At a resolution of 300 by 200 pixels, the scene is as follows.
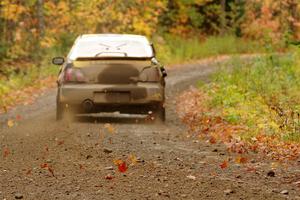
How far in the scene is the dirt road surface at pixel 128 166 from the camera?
7496 mm

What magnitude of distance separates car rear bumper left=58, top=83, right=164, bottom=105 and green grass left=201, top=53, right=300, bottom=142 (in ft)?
5.14

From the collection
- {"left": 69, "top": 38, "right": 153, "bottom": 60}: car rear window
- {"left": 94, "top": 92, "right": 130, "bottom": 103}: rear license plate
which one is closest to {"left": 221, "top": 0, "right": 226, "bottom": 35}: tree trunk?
{"left": 69, "top": 38, "right": 153, "bottom": 60}: car rear window

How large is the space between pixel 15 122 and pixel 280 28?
28322 millimetres

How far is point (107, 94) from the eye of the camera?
13297 mm

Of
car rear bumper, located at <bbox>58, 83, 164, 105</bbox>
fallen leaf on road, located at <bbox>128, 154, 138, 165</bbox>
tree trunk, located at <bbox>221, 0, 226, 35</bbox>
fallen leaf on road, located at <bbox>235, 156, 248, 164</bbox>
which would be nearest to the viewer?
fallen leaf on road, located at <bbox>128, 154, 138, 165</bbox>

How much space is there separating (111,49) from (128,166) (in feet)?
16.9

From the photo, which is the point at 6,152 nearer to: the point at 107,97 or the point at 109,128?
the point at 109,128

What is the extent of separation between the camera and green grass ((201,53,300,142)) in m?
12.0

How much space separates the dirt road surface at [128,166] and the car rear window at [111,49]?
4.04 feet

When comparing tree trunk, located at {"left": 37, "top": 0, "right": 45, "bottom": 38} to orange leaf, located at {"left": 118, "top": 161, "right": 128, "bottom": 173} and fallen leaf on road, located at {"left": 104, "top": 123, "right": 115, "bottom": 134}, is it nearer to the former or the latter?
fallen leaf on road, located at {"left": 104, "top": 123, "right": 115, "bottom": 134}

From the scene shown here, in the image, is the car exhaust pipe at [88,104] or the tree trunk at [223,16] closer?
the car exhaust pipe at [88,104]

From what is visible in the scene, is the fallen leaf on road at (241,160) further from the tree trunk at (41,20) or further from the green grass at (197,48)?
the green grass at (197,48)

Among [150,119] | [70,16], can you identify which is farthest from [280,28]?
[150,119]

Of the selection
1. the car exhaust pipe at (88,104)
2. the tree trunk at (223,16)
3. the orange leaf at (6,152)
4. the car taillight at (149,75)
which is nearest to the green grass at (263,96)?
the car taillight at (149,75)
